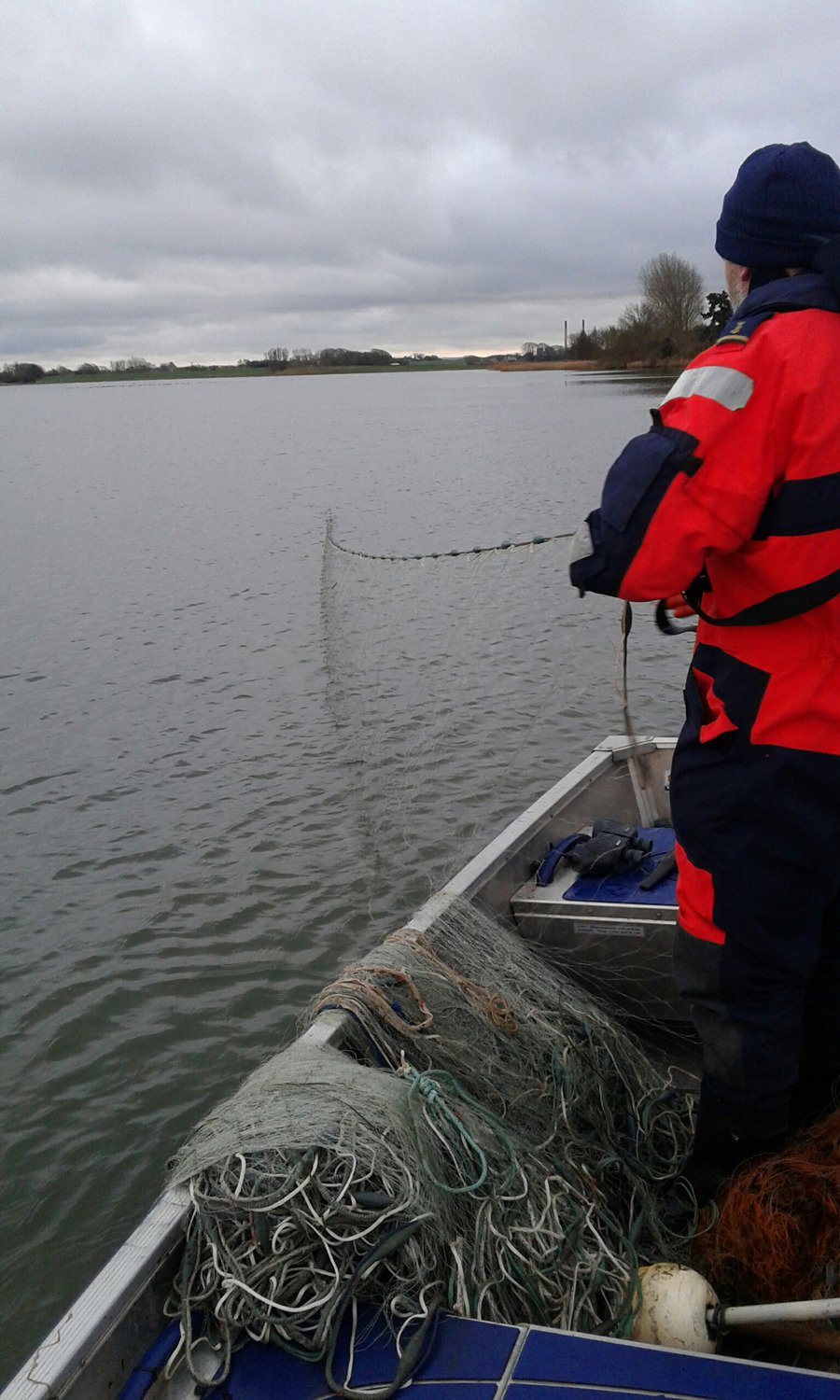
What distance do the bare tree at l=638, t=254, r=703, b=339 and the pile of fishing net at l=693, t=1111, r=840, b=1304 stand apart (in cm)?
8079

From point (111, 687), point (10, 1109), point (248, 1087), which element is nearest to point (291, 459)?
point (111, 687)

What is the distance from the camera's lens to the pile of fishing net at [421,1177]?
2.20 m

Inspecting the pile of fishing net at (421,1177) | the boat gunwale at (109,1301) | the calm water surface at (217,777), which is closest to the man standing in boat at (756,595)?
the pile of fishing net at (421,1177)

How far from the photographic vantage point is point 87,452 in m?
37.2

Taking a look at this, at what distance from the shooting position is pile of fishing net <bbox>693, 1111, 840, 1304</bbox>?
8.02 ft

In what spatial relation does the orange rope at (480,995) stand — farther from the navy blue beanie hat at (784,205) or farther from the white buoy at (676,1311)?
the navy blue beanie hat at (784,205)

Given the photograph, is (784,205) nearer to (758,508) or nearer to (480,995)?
(758,508)

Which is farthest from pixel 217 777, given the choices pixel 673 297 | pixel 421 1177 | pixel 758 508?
pixel 673 297

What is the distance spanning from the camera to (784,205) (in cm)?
218

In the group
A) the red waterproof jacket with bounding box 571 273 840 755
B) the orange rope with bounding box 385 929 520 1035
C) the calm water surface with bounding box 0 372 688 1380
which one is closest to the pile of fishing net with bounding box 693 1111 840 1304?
the orange rope with bounding box 385 929 520 1035

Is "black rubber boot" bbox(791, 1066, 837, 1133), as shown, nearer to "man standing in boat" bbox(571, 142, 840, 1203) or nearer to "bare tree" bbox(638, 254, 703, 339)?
"man standing in boat" bbox(571, 142, 840, 1203)

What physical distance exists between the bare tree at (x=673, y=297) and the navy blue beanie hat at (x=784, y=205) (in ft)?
264

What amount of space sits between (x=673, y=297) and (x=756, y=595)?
284 feet

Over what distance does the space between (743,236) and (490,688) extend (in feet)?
25.3
